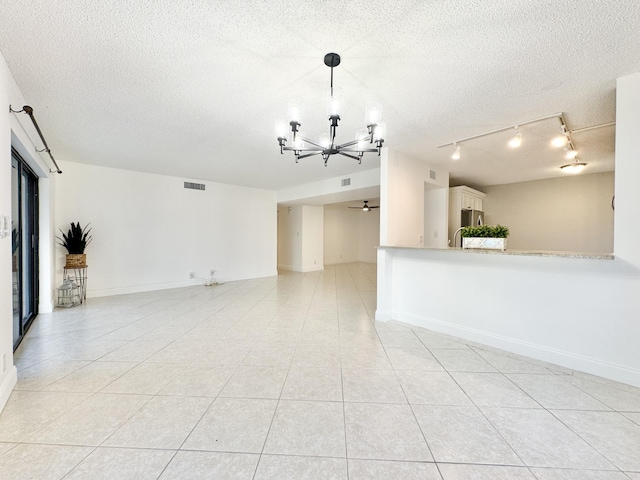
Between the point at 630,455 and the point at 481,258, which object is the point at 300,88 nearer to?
the point at 481,258

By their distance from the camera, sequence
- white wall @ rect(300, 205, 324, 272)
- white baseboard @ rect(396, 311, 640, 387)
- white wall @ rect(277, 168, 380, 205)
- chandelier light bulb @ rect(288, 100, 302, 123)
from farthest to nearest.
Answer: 1. white wall @ rect(300, 205, 324, 272)
2. white wall @ rect(277, 168, 380, 205)
3. white baseboard @ rect(396, 311, 640, 387)
4. chandelier light bulb @ rect(288, 100, 302, 123)

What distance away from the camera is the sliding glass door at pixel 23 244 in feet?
9.66

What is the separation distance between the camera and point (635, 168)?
2.11 metres

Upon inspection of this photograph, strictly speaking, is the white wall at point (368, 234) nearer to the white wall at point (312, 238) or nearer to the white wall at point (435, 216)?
the white wall at point (312, 238)

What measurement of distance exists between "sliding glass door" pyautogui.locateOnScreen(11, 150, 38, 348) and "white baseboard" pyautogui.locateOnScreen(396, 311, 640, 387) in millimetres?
4675

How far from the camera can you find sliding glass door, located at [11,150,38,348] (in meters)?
2.95

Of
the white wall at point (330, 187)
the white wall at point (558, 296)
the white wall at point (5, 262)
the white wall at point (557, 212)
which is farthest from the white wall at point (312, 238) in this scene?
the white wall at point (5, 262)

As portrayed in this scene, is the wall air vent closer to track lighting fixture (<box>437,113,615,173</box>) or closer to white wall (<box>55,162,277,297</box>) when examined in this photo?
white wall (<box>55,162,277,297</box>)

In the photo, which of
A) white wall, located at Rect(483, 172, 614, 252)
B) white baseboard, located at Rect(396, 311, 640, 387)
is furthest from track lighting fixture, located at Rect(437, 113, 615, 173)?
white baseboard, located at Rect(396, 311, 640, 387)

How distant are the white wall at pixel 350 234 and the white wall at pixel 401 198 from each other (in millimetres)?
5851

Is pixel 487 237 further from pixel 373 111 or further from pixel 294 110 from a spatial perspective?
pixel 294 110

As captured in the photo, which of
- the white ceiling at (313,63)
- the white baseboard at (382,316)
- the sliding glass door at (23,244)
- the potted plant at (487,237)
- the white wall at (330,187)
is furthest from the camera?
the white wall at (330,187)

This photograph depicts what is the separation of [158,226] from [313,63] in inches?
204

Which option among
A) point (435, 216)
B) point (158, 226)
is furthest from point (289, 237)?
point (435, 216)
